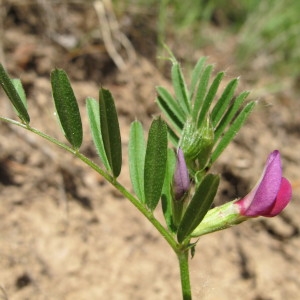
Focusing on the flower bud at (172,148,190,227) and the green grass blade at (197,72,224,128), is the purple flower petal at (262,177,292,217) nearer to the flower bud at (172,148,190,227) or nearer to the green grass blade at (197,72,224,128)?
the flower bud at (172,148,190,227)

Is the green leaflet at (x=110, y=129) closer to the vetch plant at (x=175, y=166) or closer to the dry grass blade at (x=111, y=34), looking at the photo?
the vetch plant at (x=175, y=166)

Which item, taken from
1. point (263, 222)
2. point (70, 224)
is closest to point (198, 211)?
point (70, 224)

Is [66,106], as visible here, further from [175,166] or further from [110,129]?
[175,166]

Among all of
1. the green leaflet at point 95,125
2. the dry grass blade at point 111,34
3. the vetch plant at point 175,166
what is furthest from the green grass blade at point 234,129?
the dry grass blade at point 111,34

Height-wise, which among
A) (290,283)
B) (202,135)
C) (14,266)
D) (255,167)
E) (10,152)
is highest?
(10,152)

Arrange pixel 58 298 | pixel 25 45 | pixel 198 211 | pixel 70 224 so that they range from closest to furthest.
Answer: pixel 198 211 → pixel 58 298 → pixel 70 224 → pixel 25 45

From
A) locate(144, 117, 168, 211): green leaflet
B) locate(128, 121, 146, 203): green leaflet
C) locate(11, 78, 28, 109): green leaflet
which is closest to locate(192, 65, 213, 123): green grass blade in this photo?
locate(128, 121, 146, 203): green leaflet

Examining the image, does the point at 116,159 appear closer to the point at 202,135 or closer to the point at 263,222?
the point at 202,135
